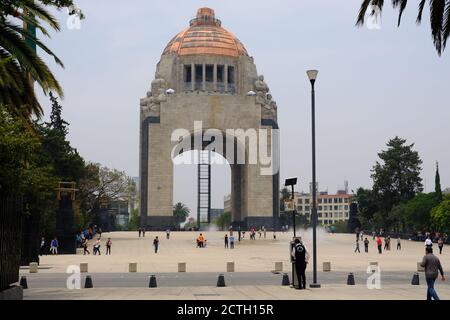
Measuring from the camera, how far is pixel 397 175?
8969 cm

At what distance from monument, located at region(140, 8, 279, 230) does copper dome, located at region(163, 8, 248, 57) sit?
71 centimetres

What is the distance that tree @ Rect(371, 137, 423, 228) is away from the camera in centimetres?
8914

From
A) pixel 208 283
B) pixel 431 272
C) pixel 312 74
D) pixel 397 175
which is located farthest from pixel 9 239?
pixel 397 175

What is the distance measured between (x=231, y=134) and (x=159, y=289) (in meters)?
73.6

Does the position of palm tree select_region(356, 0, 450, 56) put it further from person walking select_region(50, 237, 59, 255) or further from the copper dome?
the copper dome

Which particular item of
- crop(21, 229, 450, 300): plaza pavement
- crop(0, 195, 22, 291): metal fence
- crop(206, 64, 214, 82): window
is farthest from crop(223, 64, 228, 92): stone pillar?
crop(0, 195, 22, 291): metal fence

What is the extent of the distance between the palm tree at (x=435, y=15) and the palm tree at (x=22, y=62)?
9017 mm

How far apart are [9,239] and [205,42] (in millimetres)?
90276

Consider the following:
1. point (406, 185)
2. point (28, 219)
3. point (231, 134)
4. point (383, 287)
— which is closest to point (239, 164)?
point (231, 134)

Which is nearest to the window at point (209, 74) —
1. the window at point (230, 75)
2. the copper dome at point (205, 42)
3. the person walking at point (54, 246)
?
the copper dome at point (205, 42)

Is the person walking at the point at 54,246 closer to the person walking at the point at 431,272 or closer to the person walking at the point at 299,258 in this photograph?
the person walking at the point at 299,258

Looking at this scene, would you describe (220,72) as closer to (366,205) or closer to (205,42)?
(205,42)

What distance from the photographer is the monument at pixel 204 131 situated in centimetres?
9312
